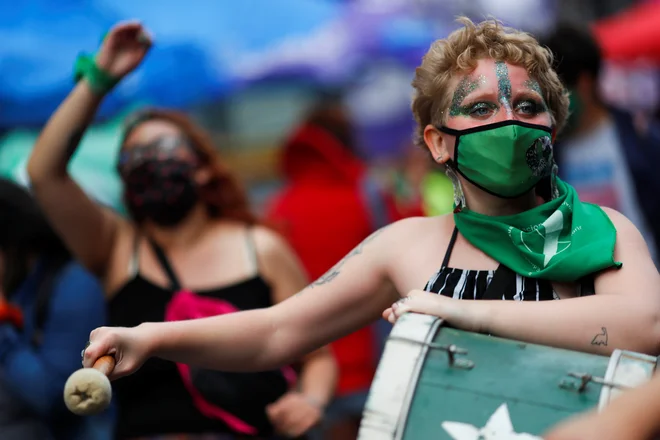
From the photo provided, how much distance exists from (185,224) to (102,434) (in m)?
1.15

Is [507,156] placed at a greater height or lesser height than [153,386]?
greater

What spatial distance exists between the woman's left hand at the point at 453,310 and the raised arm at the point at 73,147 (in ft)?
6.01

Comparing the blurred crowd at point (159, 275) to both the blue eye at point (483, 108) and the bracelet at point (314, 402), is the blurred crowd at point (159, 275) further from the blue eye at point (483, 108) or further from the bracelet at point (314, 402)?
the blue eye at point (483, 108)

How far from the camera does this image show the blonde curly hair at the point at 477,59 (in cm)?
277

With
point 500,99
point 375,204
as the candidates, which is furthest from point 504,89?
point 375,204

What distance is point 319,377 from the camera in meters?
4.39

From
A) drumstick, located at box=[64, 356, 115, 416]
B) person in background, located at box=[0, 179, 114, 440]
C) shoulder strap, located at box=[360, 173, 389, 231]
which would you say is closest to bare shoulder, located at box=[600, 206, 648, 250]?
drumstick, located at box=[64, 356, 115, 416]

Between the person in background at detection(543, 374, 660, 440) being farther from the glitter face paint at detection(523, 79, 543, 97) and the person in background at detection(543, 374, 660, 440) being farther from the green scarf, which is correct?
the glitter face paint at detection(523, 79, 543, 97)

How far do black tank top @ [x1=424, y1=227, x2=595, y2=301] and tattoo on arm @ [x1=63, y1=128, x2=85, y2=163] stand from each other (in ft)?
5.78

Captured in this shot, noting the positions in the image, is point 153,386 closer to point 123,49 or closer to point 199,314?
point 199,314

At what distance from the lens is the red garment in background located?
5.91 meters

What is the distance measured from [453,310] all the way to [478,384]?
22 centimetres

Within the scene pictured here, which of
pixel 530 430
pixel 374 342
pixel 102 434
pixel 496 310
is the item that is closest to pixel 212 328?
pixel 496 310

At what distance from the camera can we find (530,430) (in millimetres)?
2168
